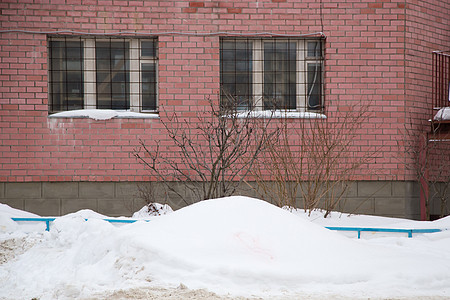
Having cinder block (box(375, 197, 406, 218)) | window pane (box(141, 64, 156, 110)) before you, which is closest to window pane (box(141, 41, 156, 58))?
window pane (box(141, 64, 156, 110))

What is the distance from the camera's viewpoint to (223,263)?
410cm

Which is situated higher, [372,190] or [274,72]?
[274,72]

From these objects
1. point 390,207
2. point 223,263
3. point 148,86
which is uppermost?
point 148,86

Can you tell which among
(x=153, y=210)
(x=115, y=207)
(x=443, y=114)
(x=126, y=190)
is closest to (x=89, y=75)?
(x=126, y=190)

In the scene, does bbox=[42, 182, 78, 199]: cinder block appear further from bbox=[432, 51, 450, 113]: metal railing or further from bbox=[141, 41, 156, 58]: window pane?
bbox=[432, 51, 450, 113]: metal railing

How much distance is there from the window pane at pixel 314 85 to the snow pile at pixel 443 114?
2.03m

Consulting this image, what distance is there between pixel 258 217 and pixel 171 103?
14.0ft

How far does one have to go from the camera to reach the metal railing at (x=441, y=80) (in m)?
9.04

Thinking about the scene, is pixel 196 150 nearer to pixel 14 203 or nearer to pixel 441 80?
pixel 14 203

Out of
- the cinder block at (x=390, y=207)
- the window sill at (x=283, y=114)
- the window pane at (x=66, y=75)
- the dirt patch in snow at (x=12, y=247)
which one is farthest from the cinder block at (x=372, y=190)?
the dirt patch in snow at (x=12, y=247)

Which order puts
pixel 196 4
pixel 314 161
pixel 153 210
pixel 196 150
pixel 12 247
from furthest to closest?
pixel 196 4 → pixel 196 150 → pixel 314 161 → pixel 153 210 → pixel 12 247

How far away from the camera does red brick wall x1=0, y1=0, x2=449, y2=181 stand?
27.6 feet

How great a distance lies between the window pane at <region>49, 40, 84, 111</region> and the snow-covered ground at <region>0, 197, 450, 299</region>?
3972 millimetres

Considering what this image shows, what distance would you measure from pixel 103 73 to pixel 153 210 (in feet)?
8.89
